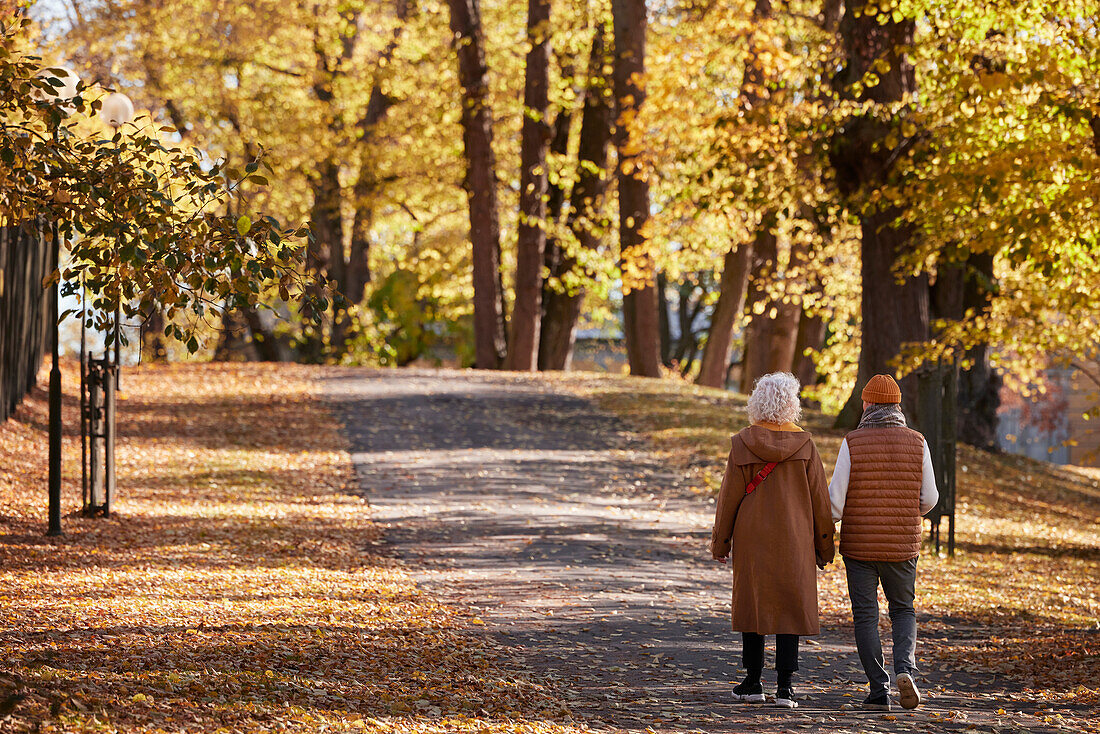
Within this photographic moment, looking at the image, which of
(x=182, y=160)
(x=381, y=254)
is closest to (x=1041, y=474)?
(x=182, y=160)

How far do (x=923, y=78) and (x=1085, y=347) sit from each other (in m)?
3.42

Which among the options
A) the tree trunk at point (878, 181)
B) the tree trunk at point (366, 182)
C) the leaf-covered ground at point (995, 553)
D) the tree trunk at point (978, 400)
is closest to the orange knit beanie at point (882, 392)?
the leaf-covered ground at point (995, 553)

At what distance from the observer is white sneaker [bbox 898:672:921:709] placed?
224 inches

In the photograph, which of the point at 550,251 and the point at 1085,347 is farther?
the point at 550,251

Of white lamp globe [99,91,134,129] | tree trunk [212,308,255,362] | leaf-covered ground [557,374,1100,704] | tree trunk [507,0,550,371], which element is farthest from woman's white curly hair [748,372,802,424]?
tree trunk [212,308,255,362]

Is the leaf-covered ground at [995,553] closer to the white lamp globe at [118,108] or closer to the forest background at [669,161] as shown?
the forest background at [669,161]

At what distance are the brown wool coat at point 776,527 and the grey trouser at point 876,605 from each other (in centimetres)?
35

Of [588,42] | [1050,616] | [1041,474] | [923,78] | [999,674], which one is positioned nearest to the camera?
[999,674]

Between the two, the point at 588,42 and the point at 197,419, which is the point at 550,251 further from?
the point at 197,419

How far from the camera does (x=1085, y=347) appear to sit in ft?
41.4

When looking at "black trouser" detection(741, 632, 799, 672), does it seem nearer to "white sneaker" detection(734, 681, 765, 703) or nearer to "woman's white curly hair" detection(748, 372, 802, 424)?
"white sneaker" detection(734, 681, 765, 703)

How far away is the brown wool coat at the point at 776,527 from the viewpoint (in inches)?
213

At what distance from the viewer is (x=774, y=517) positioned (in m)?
5.44

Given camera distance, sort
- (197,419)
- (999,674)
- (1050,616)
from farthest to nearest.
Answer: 1. (197,419)
2. (1050,616)
3. (999,674)
